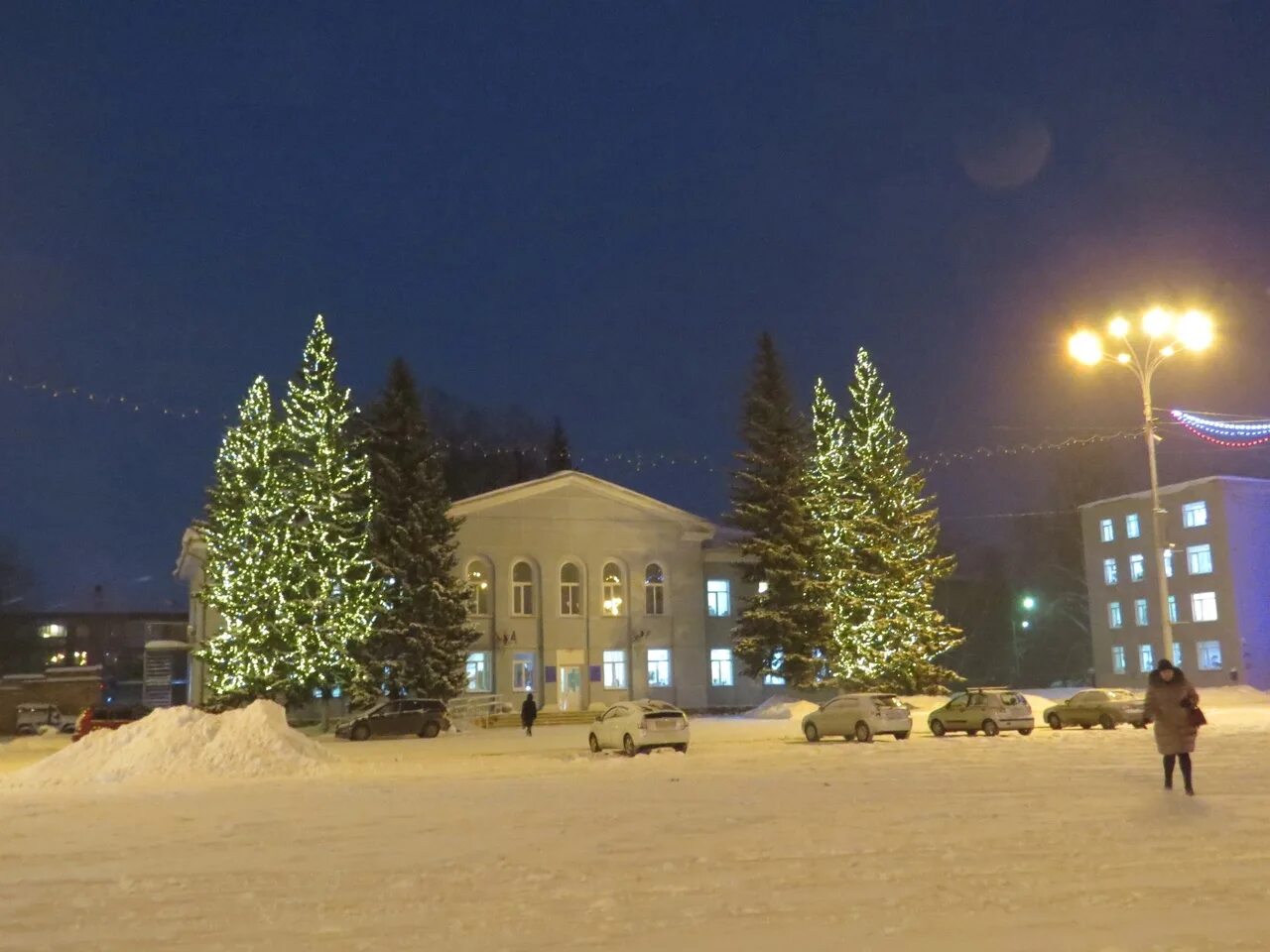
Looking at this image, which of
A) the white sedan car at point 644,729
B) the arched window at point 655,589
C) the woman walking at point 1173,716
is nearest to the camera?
the woman walking at point 1173,716

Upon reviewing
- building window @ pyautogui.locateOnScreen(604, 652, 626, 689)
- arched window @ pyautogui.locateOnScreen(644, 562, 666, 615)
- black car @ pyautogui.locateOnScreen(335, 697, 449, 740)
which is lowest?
black car @ pyautogui.locateOnScreen(335, 697, 449, 740)

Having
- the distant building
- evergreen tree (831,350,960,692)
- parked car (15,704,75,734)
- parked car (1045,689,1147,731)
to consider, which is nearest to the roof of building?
the distant building

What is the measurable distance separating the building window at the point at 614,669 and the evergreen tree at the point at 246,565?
15.2 metres

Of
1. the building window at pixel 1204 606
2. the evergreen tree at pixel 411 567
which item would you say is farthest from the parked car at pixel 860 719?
the building window at pixel 1204 606

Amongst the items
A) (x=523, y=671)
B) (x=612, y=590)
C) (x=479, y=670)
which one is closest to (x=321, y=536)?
(x=479, y=670)

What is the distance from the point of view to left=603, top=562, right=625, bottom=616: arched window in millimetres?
51188

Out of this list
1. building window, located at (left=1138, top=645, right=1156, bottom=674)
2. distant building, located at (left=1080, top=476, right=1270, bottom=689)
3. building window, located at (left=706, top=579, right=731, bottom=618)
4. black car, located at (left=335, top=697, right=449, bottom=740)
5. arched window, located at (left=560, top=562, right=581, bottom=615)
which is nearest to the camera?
black car, located at (left=335, top=697, right=449, bottom=740)

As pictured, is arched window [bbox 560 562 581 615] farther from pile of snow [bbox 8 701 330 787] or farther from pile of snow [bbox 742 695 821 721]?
pile of snow [bbox 8 701 330 787]

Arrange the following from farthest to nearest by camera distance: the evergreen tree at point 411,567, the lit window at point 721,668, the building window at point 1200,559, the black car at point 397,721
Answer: the building window at point 1200,559 < the lit window at point 721,668 < the evergreen tree at point 411,567 < the black car at point 397,721

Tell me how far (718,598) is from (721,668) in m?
3.13

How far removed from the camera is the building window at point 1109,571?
232 feet

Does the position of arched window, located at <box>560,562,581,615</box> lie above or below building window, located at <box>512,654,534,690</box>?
above

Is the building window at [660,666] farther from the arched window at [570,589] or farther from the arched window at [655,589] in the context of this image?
the arched window at [570,589]

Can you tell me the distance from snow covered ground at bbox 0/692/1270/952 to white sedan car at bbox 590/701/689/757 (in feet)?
24.0
